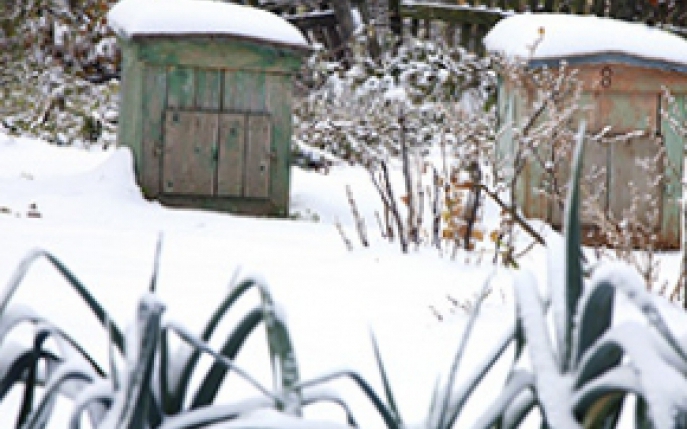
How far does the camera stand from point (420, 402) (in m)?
2.52

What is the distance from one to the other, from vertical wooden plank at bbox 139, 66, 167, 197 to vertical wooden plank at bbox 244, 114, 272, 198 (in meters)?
0.52

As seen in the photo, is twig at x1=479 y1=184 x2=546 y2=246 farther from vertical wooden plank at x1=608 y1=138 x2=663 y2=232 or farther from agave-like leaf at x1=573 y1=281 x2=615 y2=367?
agave-like leaf at x1=573 y1=281 x2=615 y2=367

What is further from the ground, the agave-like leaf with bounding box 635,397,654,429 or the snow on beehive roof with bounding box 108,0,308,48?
the snow on beehive roof with bounding box 108,0,308,48

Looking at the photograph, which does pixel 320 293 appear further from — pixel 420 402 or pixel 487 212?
pixel 487 212

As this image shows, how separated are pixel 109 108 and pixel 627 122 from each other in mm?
5682

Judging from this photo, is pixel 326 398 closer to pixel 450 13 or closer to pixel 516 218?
pixel 516 218

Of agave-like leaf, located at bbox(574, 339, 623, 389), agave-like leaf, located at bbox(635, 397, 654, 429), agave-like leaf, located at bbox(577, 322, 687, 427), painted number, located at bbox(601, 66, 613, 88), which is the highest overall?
painted number, located at bbox(601, 66, 613, 88)

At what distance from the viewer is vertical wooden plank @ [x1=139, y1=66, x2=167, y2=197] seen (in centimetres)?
656

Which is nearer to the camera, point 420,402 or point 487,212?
point 420,402

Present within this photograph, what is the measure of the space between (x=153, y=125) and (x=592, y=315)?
5770 mm

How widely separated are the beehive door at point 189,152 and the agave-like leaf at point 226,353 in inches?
216

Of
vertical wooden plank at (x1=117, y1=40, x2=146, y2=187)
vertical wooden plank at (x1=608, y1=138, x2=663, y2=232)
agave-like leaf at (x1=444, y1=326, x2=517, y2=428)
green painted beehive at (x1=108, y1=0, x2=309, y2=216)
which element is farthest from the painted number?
agave-like leaf at (x1=444, y1=326, x2=517, y2=428)

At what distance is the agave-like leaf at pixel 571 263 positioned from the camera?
100 centimetres

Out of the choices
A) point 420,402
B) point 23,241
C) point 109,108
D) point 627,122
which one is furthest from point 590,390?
point 109,108
